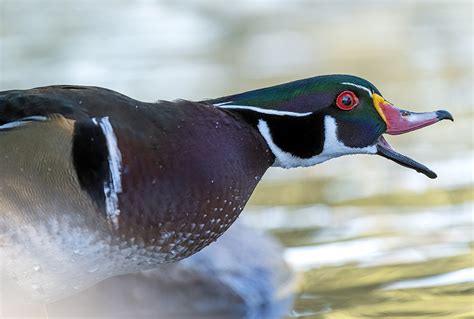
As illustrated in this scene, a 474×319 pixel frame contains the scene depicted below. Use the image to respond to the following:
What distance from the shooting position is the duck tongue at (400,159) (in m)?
5.06

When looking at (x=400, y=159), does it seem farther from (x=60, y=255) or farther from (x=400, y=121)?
(x=60, y=255)

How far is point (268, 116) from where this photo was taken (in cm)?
498

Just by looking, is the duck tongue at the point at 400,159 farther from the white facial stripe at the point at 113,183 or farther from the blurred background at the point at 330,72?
the white facial stripe at the point at 113,183

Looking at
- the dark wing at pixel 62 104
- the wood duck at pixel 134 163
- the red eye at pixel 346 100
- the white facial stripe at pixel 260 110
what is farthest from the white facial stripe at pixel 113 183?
the red eye at pixel 346 100

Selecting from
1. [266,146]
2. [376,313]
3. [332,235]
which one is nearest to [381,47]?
[332,235]

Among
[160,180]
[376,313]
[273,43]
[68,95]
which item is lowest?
[376,313]

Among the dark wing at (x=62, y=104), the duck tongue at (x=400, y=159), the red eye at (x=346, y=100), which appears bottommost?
the duck tongue at (x=400, y=159)

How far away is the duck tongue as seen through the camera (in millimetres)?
5059

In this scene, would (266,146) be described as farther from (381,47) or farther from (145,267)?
(381,47)

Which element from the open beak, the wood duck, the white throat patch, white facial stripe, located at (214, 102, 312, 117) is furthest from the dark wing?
the open beak

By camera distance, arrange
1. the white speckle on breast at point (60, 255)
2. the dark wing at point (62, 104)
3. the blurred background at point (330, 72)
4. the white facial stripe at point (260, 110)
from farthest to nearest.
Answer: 1. the blurred background at point (330, 72)
2. the white facial stripe at point (260, 110)
3. the dark wing at point (62, 104)
4. the white speckle on breast at point (60, 255)

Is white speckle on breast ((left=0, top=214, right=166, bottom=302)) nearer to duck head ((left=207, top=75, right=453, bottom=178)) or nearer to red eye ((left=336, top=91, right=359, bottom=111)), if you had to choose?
duck head ((left=207, top=75, right=453, bottom=178))

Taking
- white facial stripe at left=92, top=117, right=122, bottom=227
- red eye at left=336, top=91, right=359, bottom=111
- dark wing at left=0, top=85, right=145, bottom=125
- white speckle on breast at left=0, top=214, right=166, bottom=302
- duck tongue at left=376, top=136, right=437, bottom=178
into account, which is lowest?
white speckle on breast at left=0, top=214, right=166, bottom=302

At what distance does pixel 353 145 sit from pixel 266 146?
0.35 m
